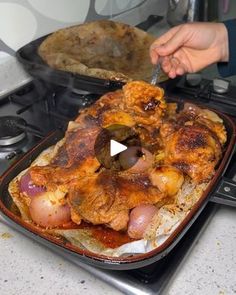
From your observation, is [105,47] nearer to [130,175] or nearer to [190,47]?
[190,47]

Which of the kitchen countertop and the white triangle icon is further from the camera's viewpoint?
the white triangle icon

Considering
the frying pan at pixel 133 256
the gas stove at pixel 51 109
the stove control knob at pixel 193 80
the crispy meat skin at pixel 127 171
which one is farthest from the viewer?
the stove control knob at pixel 193 80

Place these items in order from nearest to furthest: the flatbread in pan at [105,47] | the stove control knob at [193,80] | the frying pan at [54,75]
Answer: the frying pan at [54,75] → the stove control knob at [193,80] → the flatbread in pan at [105,47]

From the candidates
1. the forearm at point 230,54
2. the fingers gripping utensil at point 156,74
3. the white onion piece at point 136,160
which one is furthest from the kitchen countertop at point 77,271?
the forearm at point 230,54

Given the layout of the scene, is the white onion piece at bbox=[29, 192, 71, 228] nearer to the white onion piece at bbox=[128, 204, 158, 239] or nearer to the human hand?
the white onion piece at bbox=[128, 204, 158, 239]

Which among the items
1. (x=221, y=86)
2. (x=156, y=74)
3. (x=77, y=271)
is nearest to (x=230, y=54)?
(x=221, y=86)
